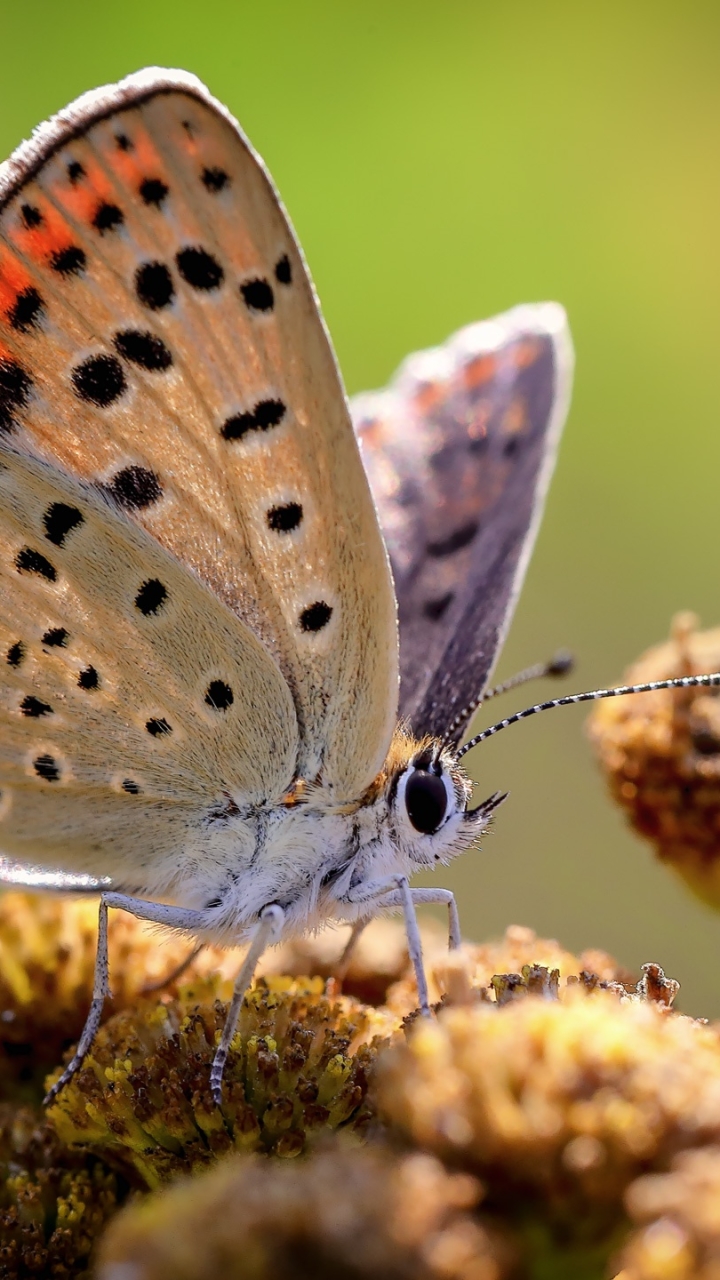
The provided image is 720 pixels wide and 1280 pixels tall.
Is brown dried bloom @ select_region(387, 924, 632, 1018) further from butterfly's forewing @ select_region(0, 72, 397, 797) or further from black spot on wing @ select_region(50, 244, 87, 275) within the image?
black spot on wing @ select_region(50, 244, 87, 275)

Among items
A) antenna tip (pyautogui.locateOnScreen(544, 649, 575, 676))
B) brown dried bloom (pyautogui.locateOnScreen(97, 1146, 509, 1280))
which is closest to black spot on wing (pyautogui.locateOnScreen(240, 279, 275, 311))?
antenna tip (pyautogui.locateOnScreen(544, 649, 575, 676))

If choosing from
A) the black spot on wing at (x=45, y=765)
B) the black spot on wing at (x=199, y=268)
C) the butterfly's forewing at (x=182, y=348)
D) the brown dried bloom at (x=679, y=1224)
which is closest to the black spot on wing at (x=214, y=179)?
the butterfly's forewing at (x=182, y=348)

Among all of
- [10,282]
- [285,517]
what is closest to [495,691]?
[285,517]

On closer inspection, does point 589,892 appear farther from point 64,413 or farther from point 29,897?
point 64,413

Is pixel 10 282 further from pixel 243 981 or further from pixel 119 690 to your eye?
pixel 243 981

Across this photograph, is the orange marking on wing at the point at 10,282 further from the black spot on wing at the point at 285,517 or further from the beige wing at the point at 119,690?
the black spot on wing at the point at 285,517
